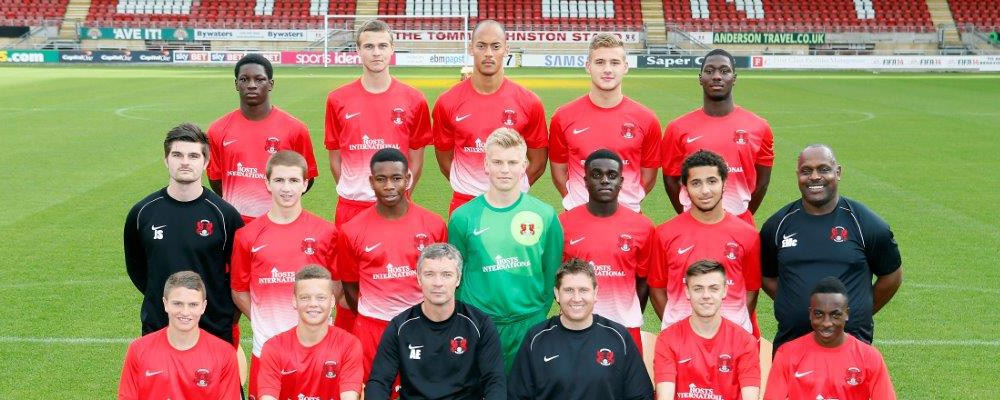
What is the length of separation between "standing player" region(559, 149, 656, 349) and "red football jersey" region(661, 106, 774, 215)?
104cm

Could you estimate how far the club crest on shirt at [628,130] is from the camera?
23.1 ft

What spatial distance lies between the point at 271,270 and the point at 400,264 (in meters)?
0.73

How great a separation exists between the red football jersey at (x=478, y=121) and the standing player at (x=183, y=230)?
1.72 metres

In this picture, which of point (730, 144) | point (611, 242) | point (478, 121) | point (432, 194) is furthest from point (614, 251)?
point (432, 194)

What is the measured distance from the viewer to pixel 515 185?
596cm

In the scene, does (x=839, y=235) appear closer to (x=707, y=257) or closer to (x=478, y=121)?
(x=707, y=257)

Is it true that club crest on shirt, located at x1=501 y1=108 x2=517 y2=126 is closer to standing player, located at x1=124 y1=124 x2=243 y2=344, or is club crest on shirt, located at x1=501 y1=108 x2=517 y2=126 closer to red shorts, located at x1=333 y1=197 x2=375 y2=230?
red shorts, located at x1=333 y1=197 x2=375 y2=230

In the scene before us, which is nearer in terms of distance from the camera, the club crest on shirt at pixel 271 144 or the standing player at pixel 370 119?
the club crest on shirt at pixel 271 144

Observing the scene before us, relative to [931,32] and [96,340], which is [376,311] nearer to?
[96,340]

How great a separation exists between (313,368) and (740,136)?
10.8 ft

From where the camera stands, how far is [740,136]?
7.08 m

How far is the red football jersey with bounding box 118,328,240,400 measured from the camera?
215 inches

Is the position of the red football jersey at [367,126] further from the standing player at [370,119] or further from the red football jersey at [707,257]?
the red football jersey at [707,257]

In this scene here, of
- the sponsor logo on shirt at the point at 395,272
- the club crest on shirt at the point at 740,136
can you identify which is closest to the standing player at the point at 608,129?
the club crest on shirt at the point at 740,136
